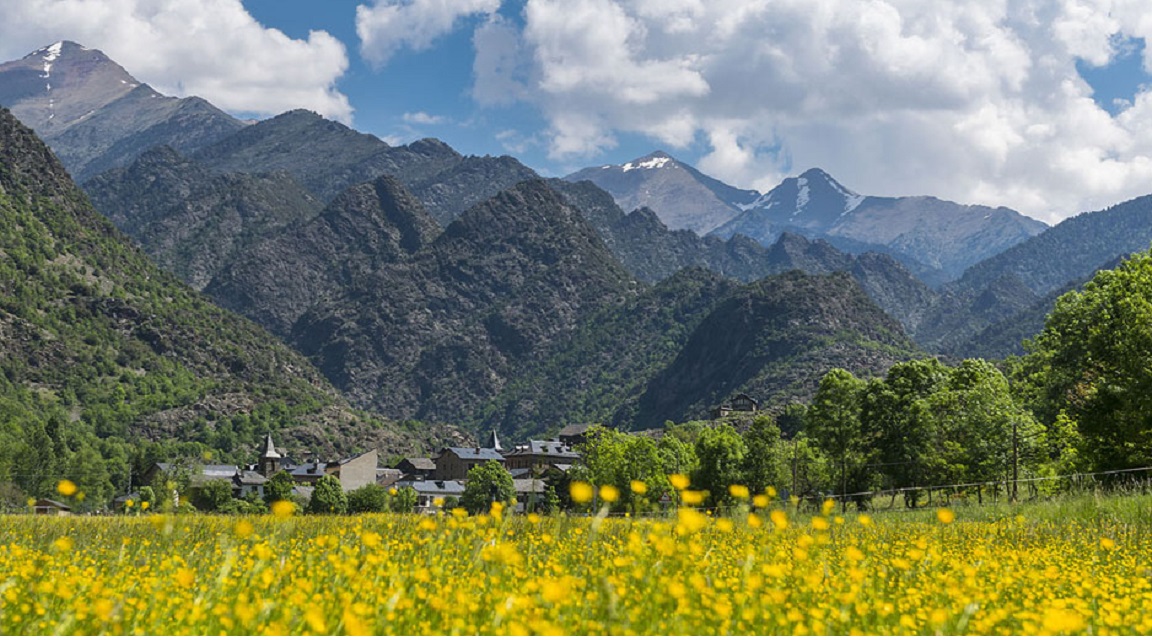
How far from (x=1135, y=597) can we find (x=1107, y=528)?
8.20 metres

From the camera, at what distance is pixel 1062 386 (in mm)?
55438

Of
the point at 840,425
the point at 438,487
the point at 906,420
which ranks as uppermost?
the point at 906,420

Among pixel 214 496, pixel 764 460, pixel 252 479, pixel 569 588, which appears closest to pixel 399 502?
pixel 569 588

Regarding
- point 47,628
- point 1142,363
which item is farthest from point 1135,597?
point 1142,363

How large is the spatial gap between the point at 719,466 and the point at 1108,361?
54.4 m

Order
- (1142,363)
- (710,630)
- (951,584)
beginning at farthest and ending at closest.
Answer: (1142,363), (951,584), (710,630)

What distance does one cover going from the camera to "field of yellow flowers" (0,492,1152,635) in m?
7.18

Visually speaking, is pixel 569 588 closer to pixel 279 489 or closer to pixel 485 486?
pixel 485 486

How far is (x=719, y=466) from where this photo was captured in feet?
317

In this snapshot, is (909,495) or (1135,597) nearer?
(1135,597)

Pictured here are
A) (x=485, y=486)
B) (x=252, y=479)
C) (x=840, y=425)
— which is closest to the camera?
(x=840, y=425)

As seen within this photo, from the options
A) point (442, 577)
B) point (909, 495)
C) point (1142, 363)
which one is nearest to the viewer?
point (442, 577)

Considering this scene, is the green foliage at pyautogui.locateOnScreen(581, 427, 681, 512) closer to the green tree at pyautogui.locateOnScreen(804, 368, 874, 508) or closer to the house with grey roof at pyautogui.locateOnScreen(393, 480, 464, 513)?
the green tree at pyautogui.locateOnScreen(804, 368, 874, 508)

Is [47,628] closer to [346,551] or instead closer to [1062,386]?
[346,551]
